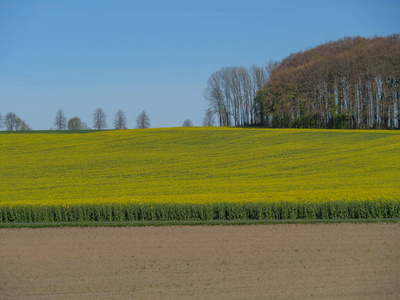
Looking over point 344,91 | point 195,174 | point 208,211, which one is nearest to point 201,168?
point 195,174

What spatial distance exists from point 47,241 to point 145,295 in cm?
603

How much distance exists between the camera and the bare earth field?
32.2ft

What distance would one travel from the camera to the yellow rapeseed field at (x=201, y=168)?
1880 centimetres

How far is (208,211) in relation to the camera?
54.7ft

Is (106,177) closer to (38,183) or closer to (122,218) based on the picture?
(38,183)

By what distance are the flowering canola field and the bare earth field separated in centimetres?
143

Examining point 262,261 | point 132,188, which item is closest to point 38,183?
point 132,188

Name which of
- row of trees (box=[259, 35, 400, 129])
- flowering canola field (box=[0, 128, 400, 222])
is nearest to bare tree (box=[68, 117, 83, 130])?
flowering canola field (box=[0, 128, 400, 222])

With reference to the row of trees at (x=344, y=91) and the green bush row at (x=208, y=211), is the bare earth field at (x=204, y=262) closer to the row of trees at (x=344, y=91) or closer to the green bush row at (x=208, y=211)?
the green bush row at (x=208, y=211)

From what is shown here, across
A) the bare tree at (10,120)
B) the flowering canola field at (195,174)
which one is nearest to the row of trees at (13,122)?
the bare tree at (10,120)

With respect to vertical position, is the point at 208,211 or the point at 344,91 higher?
the point at 344,91

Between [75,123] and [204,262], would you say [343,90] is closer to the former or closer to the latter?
[204,262]

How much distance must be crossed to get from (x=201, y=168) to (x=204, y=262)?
1588cm

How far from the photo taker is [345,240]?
1356 centimetres
